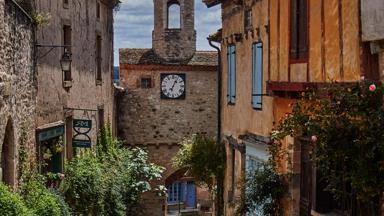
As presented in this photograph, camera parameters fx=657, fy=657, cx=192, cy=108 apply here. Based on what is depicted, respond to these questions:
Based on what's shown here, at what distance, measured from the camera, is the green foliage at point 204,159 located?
54.3 ft

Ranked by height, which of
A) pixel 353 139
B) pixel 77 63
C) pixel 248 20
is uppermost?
pixel 248 20

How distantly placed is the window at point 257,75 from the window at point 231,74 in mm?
2024

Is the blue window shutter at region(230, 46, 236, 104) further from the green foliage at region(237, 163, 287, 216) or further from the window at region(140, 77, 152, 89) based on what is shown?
the window at region(140, 77, 152, 89)

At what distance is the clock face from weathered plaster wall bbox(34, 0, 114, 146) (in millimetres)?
3312

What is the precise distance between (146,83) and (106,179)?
10.3 meters

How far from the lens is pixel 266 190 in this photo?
11094 mm

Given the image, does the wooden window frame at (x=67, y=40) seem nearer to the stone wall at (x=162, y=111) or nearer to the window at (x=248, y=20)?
the window at (x=248, y=20)

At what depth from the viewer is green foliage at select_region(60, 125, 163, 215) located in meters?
13.6

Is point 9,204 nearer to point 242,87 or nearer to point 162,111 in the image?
point 242,87

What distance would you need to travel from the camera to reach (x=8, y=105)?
948cm

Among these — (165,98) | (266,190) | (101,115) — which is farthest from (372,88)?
(165,98)

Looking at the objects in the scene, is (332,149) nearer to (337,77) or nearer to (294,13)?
(337,77)

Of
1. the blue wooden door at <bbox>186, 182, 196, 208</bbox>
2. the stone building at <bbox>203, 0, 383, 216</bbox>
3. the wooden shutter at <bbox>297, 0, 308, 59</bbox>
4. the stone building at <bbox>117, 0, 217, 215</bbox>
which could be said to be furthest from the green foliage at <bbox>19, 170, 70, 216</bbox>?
the blue wooden door at <bbox>186, 182, 196, 208</bbox>

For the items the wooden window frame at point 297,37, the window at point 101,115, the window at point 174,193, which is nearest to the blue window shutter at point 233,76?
the wooden window frame at point 297,37
